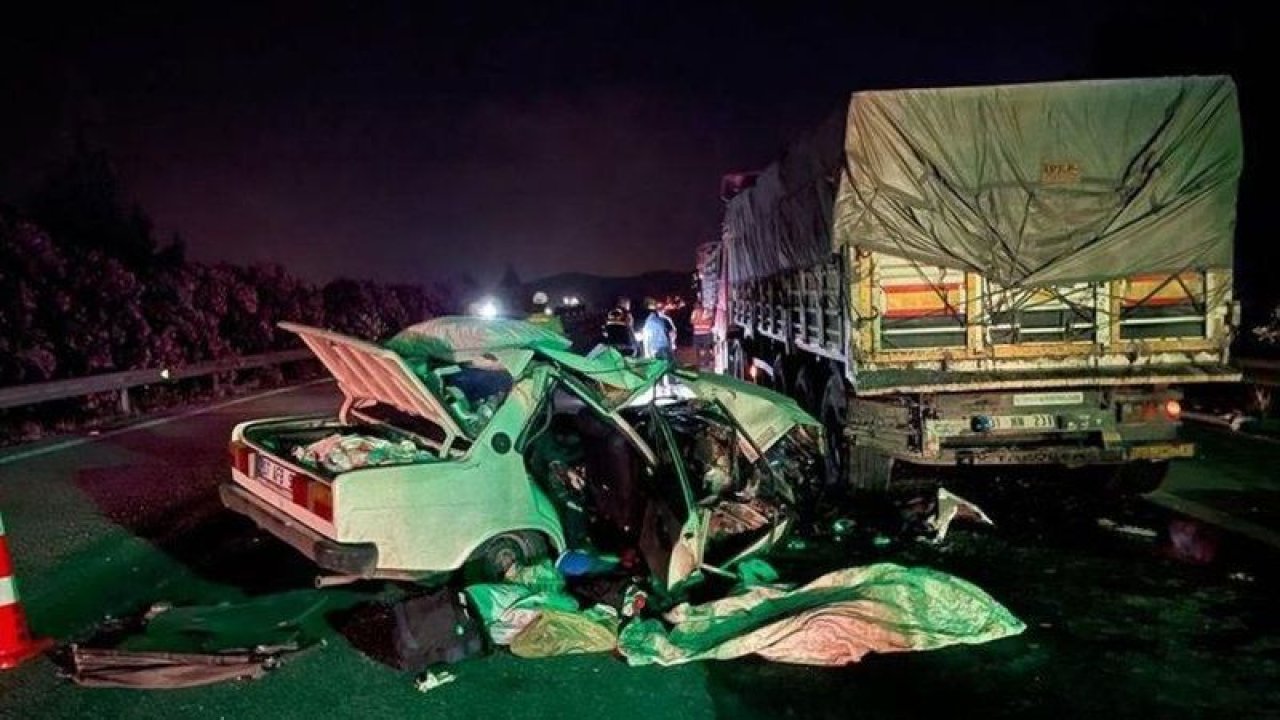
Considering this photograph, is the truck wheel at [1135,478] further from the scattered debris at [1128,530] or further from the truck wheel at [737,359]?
the truck wheel at [737,359]

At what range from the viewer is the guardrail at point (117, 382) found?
12.7m

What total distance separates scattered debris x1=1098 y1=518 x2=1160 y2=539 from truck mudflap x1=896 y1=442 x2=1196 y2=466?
503 mm

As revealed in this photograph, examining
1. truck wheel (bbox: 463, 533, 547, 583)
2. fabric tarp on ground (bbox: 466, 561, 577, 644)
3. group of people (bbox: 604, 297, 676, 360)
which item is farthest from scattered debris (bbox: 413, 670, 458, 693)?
group of people (bbox: 604, 297, 676, 360)

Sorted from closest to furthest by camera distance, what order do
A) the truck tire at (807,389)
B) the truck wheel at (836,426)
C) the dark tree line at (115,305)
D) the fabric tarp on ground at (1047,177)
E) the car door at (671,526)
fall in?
the car door at (671,526) → the fabric tarp on ground at (1047,177) → the truck wheel at (836,426) → the truck tire at (807,389) → the dark tree line at (115,305)

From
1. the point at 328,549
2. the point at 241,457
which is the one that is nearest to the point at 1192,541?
the point at 328,549

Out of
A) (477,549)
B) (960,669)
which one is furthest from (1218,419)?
(477,549)

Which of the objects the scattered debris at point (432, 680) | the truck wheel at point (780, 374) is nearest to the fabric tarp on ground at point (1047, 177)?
the truck wheel at point (780, 374)

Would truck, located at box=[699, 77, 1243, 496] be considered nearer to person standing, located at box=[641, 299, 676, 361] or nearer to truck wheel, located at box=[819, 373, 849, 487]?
truck wheel, located at box=[819, 373, 849, 487]

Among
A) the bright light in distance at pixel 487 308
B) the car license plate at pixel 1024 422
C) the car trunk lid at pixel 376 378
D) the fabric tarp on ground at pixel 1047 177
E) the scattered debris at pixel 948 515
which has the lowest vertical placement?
the scattered debris at pixel 948 515

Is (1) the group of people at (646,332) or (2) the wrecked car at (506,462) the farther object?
(1) the group of people at (646,332)

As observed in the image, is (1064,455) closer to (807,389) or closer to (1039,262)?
(1039,262)

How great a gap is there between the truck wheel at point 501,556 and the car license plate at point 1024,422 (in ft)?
13.3

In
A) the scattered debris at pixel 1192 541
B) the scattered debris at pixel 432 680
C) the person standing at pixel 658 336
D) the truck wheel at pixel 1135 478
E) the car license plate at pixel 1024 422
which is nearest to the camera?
the scattered debris at pixel 432 680

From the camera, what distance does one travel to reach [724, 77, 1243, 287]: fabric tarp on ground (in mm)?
7930
